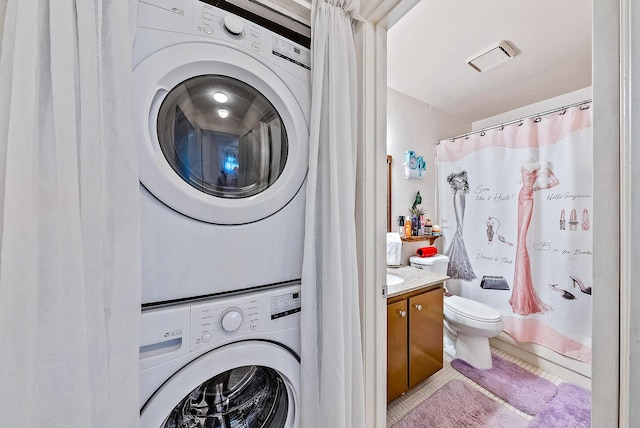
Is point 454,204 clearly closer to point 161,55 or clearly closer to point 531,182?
point 531,182

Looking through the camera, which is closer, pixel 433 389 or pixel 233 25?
pixel 233 25

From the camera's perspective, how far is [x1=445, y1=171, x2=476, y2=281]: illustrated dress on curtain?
7.48ft

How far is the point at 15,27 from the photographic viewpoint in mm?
463

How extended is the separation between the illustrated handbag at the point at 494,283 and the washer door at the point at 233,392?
204cm

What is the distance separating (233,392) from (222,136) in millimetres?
849

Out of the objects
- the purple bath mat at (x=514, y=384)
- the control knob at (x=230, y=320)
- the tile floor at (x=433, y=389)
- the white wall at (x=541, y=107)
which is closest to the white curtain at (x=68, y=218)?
Answer: the control knob at (x=230, y=320)

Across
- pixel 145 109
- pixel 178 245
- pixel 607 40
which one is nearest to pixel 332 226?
pixel 178 245

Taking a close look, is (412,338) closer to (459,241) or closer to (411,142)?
(459,241)

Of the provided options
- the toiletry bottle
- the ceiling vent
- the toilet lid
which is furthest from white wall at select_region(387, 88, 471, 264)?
the ceiling vent

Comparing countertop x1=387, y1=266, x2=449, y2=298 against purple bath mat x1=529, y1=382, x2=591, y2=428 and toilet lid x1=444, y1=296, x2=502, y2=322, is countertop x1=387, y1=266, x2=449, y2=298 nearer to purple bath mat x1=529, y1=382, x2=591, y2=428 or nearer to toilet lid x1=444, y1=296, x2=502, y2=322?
toilet lid x1=444, y1=296, x2=502, y2=322

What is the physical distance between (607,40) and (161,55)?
102 centimetres

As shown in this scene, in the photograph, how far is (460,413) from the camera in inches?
56.5

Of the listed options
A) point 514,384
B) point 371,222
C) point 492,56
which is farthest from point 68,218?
point 514,384

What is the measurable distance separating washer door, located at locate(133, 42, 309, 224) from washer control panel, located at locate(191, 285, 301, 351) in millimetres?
245
